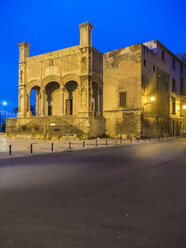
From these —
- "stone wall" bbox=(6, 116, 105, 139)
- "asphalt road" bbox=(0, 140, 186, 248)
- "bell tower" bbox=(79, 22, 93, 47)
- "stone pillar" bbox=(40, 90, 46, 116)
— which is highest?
"bell tower" bbox=(79, 22, 93, 47)

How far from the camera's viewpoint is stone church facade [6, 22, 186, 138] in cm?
2681

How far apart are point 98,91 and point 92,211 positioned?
26934mm

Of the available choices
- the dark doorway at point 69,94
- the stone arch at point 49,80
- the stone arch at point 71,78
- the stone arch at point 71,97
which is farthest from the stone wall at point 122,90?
the stone arch at point 49,80

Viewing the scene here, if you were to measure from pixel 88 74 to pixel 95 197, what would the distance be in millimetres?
23165

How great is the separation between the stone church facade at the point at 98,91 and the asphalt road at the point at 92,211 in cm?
1913

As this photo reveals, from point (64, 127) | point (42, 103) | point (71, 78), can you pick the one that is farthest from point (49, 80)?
point (64, 127)

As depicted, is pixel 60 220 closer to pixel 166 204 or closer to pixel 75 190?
pixel 75 190

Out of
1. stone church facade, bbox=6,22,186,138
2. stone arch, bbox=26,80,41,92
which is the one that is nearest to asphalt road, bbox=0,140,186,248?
stone church facade, bbox=6,22,186,138

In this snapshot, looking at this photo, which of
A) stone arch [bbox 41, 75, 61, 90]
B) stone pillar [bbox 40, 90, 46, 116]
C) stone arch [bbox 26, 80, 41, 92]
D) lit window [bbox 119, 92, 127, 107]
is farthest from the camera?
stone arch [bbox 26, 80, 41, 92]

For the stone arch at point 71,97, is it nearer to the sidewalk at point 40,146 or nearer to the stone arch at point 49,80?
the stone arch at point 49,80

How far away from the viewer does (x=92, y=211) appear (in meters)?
3.73

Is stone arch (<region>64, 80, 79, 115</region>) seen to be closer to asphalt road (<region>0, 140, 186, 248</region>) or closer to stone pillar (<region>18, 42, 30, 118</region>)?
stone pillar (<region>18, 42, 30, 118</region>)

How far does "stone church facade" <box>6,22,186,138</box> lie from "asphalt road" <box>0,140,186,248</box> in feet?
62.8

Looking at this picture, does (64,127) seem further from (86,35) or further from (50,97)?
(86,35)
